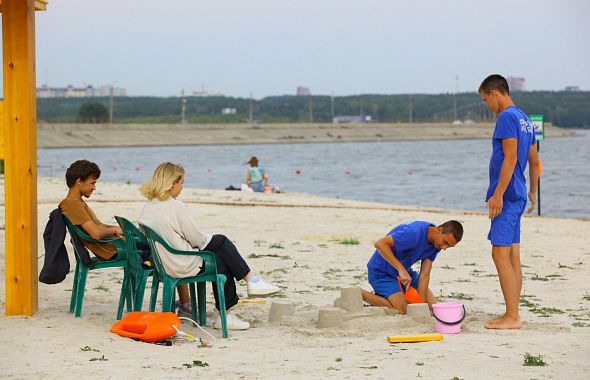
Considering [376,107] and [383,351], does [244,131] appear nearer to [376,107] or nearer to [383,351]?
[376,107]

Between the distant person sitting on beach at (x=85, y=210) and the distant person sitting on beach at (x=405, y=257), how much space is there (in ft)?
5.78

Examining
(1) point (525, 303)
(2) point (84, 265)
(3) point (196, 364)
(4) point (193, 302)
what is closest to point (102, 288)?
(2) point (84, 265)

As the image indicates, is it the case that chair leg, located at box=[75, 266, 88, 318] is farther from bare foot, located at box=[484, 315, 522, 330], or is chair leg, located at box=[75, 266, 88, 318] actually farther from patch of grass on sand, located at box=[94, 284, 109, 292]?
bare foot, located at box=[484, 315, 522, 330]

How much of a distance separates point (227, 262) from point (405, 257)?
1216 millimetres

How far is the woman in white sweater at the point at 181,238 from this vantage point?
6516 mm

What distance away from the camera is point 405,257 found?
708 centimetres

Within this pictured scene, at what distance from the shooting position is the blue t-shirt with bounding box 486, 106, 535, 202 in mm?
6691

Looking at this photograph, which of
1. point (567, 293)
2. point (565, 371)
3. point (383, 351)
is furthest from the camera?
point (567, 293)

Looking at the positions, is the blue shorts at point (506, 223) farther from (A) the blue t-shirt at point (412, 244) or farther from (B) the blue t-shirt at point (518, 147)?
(A) the blue t-shirt at point (412, 244)

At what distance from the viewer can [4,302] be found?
25.3ft

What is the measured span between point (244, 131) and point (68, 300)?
97508 mm

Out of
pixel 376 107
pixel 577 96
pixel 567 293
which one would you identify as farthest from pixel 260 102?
pixel 567 293

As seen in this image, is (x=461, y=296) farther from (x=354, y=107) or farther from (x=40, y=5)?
(x=354, y=107)

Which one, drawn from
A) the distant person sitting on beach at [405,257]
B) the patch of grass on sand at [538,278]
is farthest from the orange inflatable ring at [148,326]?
the patch of grass on sand at [538,278]
